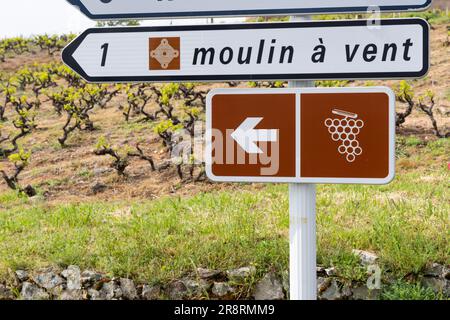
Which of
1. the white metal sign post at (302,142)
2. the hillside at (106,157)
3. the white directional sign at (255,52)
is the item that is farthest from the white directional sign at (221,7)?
the hillside at (106,157)

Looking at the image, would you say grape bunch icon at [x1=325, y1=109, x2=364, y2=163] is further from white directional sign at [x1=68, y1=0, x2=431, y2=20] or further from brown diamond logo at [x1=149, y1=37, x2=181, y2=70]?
brown diamond logo at [x1=149, y1=37, x2=181, y2=70]

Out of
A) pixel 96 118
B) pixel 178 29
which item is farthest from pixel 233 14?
pixel 96 118

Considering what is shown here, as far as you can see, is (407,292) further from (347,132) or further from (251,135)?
(251,135)

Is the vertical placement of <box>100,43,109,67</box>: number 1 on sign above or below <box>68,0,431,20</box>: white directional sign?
below

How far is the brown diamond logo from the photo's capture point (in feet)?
→ 8.27

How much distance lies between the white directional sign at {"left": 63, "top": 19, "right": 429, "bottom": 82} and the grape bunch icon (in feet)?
0.62

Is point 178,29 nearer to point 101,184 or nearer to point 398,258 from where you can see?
point 398,258

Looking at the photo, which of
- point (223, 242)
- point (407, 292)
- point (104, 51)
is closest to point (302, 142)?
point (104, 51)

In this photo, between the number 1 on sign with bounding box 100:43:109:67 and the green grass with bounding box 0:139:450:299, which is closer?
the number 1 on sign with bounding box 100:43:109:67

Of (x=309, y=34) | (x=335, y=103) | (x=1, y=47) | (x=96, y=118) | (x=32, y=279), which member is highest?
(x=1, y=47)

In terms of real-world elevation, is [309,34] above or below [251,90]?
above

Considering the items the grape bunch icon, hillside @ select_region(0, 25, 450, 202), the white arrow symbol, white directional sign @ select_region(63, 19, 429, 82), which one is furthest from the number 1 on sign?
hillside @ select_region(0, 25, 450, 202)

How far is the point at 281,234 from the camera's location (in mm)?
4629

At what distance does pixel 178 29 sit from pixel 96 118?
11503 millimetres
